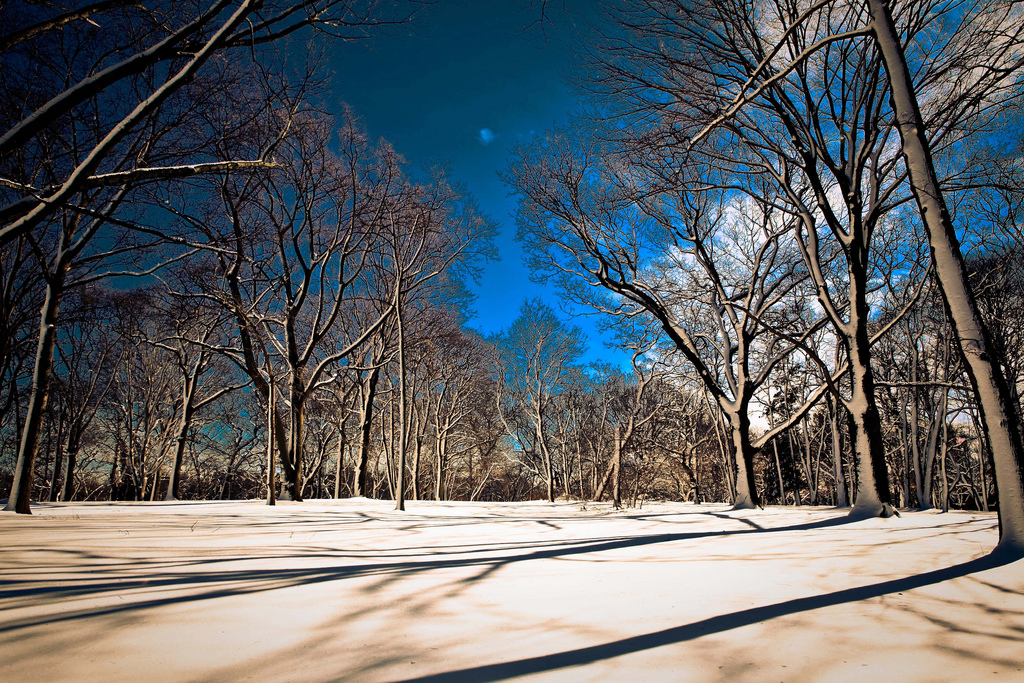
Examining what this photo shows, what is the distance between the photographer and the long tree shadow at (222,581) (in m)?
1.96

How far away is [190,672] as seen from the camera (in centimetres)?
138

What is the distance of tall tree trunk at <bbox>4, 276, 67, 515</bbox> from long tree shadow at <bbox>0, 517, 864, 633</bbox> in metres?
6.60

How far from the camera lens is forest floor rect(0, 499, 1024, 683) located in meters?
1.45

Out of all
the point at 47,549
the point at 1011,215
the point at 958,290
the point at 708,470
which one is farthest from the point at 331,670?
the point at 708,470

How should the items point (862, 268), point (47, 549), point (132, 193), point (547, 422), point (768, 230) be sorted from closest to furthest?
point (47, 549), point (862, 268), point (132, 193), point (768, 230), point (547, 422)

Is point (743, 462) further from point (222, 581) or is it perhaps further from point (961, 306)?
point (222, 581)

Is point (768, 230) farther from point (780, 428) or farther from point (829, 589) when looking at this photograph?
point (829, 589)

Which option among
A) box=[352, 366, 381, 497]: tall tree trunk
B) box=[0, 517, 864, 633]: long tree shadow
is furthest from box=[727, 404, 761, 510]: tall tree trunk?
box=[352, 366, 381, 497]: tall tree trunk

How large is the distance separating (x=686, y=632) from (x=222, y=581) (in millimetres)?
2400

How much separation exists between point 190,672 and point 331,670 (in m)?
0.41

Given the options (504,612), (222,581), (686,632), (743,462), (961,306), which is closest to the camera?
(686,632)

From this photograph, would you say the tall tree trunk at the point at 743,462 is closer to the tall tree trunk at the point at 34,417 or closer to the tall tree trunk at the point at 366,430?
the tall tree trunk at the point at 366,430

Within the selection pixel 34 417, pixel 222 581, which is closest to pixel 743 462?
pixel 222 581

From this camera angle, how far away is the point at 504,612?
205cm
